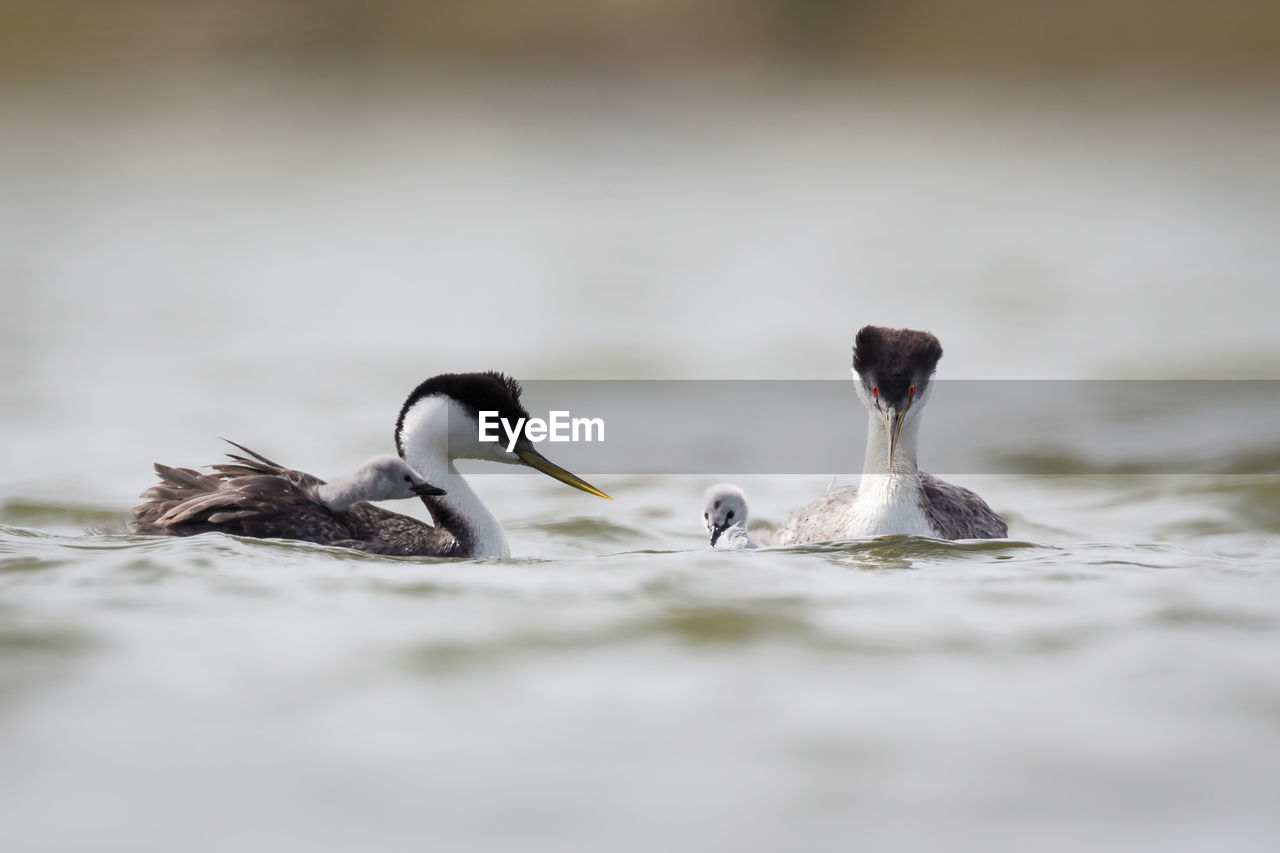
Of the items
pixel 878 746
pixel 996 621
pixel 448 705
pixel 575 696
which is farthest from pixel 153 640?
pixel 996 621

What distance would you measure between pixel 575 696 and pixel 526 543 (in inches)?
165

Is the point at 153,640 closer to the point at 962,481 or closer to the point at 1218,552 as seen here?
the point at 1218,552

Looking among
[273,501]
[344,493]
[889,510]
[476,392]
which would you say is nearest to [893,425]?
[889,510]

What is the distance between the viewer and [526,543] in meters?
9.89

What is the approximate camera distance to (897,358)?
8438 millimetres

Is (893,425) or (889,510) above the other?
(893,425)

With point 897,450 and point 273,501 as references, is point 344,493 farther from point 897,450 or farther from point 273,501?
point 897,450

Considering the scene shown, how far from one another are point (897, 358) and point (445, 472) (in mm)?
2503

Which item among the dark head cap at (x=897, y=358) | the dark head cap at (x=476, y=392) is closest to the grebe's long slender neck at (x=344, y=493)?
the dark head cap at (x=476, y=392)

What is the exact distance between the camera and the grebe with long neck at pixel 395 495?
26.0 ft

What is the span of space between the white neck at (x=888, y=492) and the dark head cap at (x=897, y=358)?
0.26 metres

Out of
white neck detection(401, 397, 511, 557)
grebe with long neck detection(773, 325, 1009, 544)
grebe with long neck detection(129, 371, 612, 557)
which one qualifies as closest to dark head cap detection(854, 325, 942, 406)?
grebe with long neck detection(773, 325, 1009, 544)

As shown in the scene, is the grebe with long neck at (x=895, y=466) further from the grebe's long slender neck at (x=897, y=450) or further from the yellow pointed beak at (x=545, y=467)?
the yellow pointed beak at (x=545, y=467)

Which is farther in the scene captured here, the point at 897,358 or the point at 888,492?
the point at 888,492
